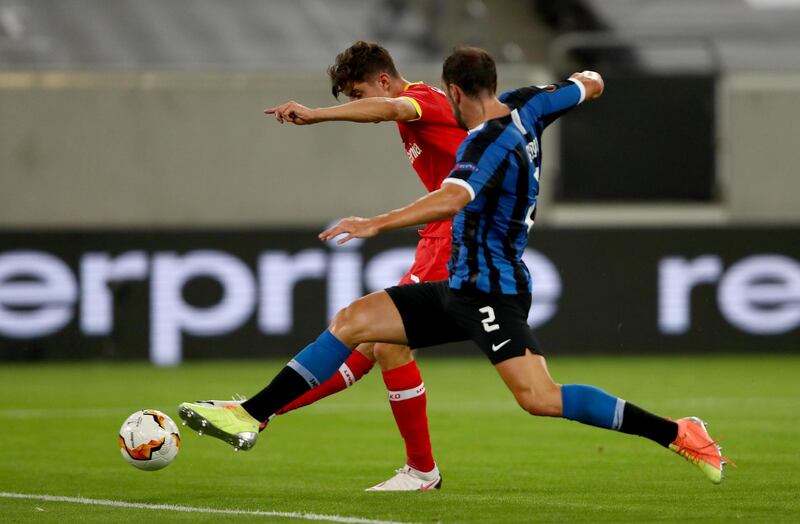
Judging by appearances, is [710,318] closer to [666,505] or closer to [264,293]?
[264,293]

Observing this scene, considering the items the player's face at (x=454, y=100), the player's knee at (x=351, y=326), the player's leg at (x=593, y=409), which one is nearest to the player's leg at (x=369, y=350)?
the player's knee at (x=351, y=326)

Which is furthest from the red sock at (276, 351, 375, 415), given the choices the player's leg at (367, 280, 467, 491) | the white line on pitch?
the white line on pitch

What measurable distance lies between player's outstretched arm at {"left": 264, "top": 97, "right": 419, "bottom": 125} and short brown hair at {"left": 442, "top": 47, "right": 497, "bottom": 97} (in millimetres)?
421

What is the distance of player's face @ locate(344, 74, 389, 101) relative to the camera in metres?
7.47

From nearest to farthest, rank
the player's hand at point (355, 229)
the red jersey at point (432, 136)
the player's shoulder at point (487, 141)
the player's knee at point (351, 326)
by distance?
1. the player's hand at point (355, 229)
2. the player's shoulder at point (487, 141)
3. the player's knee at point (351, 326)
4. the red jersey at point (432, 136)

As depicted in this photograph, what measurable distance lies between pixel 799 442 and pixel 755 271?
6.65 metres

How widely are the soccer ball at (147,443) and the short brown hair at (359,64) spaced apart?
1.87m

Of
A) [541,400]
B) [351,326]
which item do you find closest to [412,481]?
[351,326]

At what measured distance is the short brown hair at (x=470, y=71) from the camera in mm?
6617

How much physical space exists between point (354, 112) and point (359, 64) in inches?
26.4

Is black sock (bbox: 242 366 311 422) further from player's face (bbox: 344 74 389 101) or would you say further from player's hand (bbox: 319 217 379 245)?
player's face (bbox: 344 74 389 101)

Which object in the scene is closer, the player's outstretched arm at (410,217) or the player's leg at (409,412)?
the player's outstretched arm at (410,217)

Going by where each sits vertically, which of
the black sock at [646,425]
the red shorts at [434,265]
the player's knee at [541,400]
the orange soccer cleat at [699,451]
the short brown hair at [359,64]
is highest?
the short brown hair at [359,64]

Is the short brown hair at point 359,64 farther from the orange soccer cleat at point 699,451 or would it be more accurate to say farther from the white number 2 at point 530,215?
the orange soccer cleat at point 699,451
